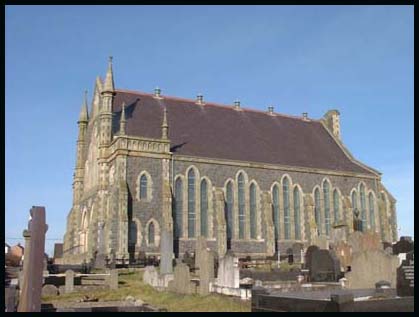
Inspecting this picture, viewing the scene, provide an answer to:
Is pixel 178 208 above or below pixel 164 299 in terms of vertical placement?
above

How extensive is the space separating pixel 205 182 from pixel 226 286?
2005 cm

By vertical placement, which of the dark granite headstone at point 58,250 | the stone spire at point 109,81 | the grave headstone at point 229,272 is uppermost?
the stone spire at point 109,81

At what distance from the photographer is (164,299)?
16188 millimetres

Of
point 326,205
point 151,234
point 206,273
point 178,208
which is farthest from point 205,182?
point 206,273

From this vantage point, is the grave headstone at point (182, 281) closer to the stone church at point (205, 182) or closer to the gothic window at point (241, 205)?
the stone church at point (205, 182)

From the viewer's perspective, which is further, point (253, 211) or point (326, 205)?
point (326, 205)

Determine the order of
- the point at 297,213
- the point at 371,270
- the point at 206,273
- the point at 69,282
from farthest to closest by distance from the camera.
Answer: the point at 297,213 < the point at 69,282 < the point at 206,273 < the point at 371,270

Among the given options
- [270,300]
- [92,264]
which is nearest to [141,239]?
[92,264]

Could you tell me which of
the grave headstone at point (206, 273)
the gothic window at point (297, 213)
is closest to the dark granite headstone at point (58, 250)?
the gothic window at point (297, 213)

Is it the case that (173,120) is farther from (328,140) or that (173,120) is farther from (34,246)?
(34,246)

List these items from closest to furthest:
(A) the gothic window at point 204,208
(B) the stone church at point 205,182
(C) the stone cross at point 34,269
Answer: (C) the stone cross at point 34,269, (B) the stone church at point 205,182, (A) the gothic window at point 204,208

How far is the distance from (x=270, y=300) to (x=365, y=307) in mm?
2250

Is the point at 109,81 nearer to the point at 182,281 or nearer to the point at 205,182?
the point at 205,182

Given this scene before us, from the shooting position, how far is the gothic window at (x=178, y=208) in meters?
33.8
